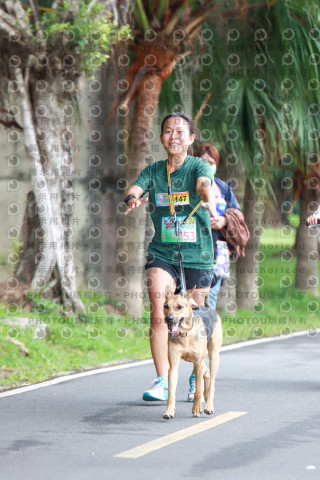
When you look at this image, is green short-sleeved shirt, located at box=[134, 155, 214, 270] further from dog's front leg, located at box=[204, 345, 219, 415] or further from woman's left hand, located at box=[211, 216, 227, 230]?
woman's left hand, located at box=[211, 216, 227, 230]

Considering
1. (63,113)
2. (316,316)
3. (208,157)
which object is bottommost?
(316,316)

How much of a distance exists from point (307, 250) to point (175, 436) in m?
14.2

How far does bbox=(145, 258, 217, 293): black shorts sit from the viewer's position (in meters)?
7.37

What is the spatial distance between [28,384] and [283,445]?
3.22 meters

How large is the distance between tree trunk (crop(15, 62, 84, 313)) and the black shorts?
16.7 ft

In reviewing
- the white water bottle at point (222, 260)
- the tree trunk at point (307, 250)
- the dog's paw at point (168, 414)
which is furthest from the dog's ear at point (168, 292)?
the tree trunk at point (307, 250)

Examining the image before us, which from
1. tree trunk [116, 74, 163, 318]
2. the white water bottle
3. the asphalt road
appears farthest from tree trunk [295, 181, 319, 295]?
the white water bottle

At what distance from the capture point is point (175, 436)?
6320mm

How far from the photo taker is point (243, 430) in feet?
21.5

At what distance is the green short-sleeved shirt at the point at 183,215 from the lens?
723 centimetres

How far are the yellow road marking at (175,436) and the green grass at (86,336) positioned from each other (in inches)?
91.2

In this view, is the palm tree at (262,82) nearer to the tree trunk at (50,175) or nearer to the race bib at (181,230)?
Result: the tree trunk at (50,175)

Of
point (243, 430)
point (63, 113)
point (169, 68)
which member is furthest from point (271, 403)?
point (169, 68)

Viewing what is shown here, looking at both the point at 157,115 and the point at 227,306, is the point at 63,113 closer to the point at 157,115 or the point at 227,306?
the point at 157,115
